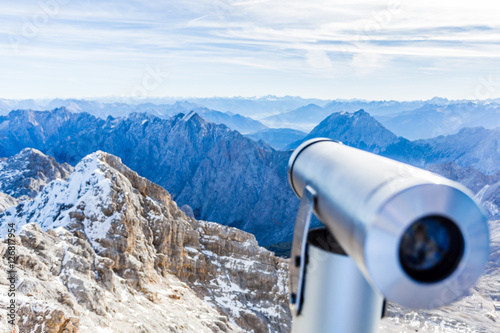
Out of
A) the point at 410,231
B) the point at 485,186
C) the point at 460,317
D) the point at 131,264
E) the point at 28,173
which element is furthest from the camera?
the point at 485,186

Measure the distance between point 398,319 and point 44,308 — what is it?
265 feet

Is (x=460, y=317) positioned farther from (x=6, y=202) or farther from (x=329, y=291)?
(x=6, y=202)

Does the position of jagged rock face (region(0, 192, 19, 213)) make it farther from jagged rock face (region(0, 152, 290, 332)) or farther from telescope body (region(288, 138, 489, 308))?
telescope body (region(288, 138, 489, 308))

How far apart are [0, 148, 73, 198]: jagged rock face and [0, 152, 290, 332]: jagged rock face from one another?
388 feet

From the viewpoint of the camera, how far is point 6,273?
97.0 ft

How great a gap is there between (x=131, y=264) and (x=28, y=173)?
504 feet

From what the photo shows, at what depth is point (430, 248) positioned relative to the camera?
3.25m

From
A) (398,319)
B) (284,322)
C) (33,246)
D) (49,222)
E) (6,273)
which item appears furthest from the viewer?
(398,319)

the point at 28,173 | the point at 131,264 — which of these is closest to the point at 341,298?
the point at 131,264

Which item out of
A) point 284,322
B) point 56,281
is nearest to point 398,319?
point 284,322

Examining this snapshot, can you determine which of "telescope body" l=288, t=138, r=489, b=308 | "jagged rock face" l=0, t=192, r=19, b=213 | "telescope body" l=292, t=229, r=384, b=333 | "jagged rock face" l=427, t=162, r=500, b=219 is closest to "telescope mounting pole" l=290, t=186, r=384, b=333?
"telescope body" l=292, t=229, r=384, b=333

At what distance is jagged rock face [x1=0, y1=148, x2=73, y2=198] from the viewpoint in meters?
172

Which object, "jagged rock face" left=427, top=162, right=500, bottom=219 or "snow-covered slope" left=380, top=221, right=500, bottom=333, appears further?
"jagged rock face" left=427, top=162, right=500, bottom=219

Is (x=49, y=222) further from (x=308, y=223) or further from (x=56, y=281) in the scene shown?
(x=308, y=223)
